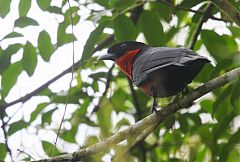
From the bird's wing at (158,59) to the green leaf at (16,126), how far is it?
3.23ft

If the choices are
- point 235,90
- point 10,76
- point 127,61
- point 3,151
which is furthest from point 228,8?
point 3,151

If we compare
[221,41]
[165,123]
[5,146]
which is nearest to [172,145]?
[165,123]

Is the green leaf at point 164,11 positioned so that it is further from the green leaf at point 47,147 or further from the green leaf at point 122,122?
the green leaf at point 47,147

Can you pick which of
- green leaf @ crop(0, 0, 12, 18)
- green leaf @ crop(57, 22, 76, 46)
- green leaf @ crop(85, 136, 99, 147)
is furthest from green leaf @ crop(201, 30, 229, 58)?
green leaf @ crop(0, 0, 12, 18)

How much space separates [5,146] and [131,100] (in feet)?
3.64

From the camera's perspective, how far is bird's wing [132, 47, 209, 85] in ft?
9.64

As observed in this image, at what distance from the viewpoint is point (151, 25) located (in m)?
3.47

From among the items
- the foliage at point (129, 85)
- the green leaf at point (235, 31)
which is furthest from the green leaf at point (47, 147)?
the green leaf at point (235, 31)

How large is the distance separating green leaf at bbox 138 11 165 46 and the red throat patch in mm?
283

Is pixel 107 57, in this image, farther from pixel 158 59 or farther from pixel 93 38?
pixel 158 59

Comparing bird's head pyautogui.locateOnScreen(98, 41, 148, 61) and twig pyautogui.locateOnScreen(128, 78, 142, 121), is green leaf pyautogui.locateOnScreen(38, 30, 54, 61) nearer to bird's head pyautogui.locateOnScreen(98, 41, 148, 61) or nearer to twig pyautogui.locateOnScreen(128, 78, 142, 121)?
bird's head pyautogui.locateOnScreen(98, 41, 148, 61)

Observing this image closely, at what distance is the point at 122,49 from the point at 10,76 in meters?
0.80

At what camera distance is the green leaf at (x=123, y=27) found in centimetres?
343

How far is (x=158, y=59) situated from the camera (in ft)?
10.3
